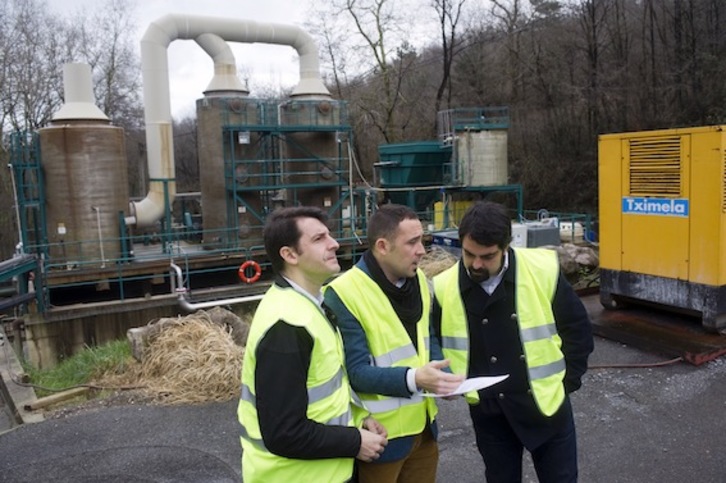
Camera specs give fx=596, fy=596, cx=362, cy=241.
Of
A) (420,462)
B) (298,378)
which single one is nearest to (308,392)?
(298,378)

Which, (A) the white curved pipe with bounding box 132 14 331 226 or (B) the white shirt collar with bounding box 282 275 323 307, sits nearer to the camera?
(B) the white shirt collar with bounding box 282 275 323 307

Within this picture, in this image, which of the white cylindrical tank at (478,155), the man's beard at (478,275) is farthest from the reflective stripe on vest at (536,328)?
the white cylindrical tank at (478,155)

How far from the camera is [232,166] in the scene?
16.0 m

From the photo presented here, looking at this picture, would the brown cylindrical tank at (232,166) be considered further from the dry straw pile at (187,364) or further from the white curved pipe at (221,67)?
the dry straw pile at (187,364)

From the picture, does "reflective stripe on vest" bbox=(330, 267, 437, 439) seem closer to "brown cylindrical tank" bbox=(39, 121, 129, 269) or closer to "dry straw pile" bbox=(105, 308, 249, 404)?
"dry straw pile" bbox=(105, 308, 249, 404)

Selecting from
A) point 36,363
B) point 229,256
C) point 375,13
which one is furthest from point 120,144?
point 375,13

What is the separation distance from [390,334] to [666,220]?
5.67 m

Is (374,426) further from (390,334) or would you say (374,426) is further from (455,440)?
(455,440)

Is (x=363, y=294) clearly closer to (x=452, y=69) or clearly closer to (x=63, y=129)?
(x=63, y=129)

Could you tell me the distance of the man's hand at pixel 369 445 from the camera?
7.25 ft

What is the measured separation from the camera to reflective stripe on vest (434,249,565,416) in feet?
8.80

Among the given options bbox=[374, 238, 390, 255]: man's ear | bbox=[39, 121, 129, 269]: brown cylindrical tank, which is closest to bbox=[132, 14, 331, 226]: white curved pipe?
bbox=[39, 121, 129, 269]: brown cylindrical tank

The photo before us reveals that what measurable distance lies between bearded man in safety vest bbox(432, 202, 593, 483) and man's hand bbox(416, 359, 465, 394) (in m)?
0.42

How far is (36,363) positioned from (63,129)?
5.54 m
